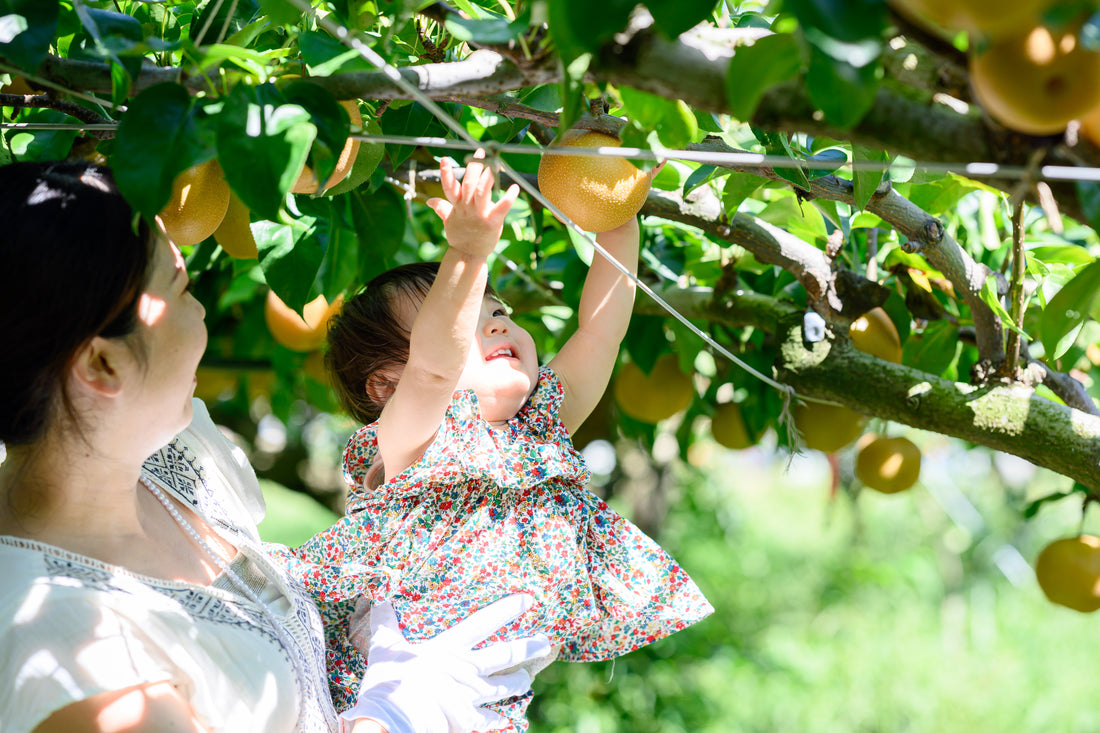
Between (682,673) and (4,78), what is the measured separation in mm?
2445

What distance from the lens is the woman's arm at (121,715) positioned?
2.08ft

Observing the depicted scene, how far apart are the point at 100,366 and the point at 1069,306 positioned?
0.69m

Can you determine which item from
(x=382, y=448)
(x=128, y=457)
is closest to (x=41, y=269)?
(x=128, y=457)

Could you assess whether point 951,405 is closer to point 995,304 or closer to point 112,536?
point 995,304

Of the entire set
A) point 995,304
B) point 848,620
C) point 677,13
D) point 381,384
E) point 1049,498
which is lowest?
point 848,620

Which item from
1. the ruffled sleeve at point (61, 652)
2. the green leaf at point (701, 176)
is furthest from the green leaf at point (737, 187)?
the ruffled sleeve at point (61, 652)

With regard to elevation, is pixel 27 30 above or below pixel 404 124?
above

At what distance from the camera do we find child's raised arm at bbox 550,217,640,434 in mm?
1085

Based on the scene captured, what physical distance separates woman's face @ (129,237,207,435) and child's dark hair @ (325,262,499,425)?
33cm

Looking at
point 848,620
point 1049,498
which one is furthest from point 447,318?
point 848,620

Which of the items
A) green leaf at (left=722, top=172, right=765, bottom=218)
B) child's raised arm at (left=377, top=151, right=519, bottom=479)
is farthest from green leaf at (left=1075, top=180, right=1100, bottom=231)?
green leaf at (left=722, top=172, right=765, bottom=218)

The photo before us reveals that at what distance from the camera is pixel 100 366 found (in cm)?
72

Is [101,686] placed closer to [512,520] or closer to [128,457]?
[128,457]

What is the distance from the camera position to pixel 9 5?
25.7 inches
